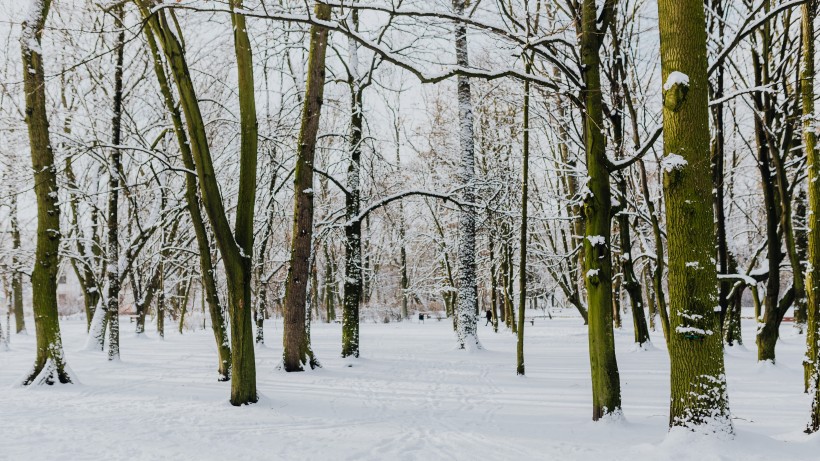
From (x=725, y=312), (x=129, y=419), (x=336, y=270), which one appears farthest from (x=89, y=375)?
(x=336, y=270)

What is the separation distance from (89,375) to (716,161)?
15.0 meters

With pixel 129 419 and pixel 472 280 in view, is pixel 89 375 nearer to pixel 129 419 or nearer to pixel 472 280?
pixel 129 419

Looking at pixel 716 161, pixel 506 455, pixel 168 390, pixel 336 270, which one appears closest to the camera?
pixel 506 455

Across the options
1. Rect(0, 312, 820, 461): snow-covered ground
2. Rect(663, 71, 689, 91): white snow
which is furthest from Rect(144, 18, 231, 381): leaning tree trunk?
Rect(663, 71, 689, 91): white snow

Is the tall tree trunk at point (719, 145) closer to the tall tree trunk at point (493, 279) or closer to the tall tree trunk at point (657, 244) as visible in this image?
the tall tree trunk at point (657, 244)

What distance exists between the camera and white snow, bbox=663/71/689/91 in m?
4.35

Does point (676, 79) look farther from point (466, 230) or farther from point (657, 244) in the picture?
point (466, 230)

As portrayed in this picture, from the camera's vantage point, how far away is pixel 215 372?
36.2ft

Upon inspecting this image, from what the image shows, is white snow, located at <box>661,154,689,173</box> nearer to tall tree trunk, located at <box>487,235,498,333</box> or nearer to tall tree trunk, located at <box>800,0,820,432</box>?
tall tree trunk, located at <box>800,0,820,432</box>

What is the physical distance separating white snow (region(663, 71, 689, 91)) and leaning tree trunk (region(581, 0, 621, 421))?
1.43 m

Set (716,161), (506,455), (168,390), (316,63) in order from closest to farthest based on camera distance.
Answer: (506,455), (168,390), (316,63), (716,161)

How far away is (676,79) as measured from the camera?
437cm

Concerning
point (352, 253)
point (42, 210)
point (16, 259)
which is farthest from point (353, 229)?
point (16, 259)

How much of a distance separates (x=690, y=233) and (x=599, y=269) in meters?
1.49
